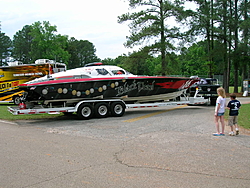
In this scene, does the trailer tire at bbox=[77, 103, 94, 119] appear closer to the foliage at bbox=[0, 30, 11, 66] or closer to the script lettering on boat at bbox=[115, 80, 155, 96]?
the script lettering on boat at bbox=[115, 80, 155, 96]

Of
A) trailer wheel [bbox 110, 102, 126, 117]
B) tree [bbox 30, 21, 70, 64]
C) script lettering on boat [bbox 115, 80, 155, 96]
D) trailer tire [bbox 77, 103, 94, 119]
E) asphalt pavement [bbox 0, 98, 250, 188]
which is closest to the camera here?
asphalt pavement [bbox 0, 98, 250, 188]

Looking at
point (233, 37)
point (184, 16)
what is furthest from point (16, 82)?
point (233, 37)

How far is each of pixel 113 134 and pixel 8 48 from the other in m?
72.4

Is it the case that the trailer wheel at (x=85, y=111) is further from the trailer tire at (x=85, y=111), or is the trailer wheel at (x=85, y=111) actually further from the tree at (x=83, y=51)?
the tree at (x=83, y=51)

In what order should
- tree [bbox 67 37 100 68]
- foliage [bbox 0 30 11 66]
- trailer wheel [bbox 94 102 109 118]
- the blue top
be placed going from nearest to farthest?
the blue top, trailer wheel [bbox 94 102 109 118], foliage [bbox 0 30 11 66], tree [bbox 67 37 100 68]

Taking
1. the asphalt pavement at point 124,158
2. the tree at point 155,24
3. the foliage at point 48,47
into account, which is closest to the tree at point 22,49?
the foliage at point 48,47

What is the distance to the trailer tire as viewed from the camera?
39.0ft

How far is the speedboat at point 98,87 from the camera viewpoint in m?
11.7

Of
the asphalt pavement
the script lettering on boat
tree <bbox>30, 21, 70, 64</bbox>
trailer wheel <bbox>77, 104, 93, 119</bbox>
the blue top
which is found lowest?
the asphalt pavement

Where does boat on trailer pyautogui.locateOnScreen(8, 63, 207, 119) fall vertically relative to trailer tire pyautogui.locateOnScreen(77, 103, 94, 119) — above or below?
above

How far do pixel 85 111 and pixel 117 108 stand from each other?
163 cm

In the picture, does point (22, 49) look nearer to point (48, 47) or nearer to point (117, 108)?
point (48, 47)

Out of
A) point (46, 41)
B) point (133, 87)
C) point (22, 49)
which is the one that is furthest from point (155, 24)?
point (22, 49)

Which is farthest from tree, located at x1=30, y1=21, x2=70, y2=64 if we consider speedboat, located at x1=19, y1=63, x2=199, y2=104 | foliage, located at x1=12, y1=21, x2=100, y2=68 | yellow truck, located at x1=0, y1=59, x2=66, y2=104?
speedboat, located at x1=19, y1=63, x2=199, y2=104
